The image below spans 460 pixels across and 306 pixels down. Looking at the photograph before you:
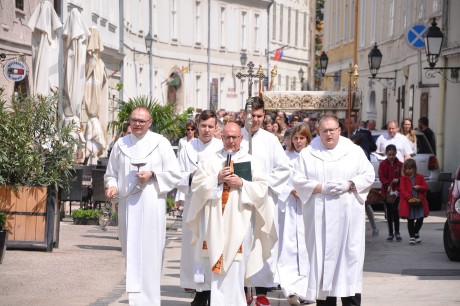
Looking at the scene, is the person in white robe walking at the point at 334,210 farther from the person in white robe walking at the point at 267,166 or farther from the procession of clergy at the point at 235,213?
the person in white robe walking at the point at 267,166

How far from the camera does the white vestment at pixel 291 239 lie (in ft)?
42.4

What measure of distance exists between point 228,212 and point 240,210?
105 mm

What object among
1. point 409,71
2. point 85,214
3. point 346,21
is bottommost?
point 85,214

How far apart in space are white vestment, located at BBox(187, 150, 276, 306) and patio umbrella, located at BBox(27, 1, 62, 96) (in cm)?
1025

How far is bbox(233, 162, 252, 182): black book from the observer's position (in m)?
10.9

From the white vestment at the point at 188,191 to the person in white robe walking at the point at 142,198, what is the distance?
0.88 ft

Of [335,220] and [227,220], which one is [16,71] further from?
[227,220]

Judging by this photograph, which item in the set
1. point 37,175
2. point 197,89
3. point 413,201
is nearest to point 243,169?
point 37,175

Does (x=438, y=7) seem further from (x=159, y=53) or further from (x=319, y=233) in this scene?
(x=159, y=53)

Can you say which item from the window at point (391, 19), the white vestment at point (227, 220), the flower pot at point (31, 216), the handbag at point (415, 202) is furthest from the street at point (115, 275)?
the window at point (391, 19)

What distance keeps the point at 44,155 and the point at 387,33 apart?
27.6 metres

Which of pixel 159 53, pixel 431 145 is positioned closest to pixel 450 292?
pixel 431 145

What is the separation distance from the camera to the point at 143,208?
11.6 metres

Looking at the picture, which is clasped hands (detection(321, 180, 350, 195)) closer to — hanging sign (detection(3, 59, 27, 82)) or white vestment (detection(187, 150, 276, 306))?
white vestment (detection(187, 150, 276, 306))
